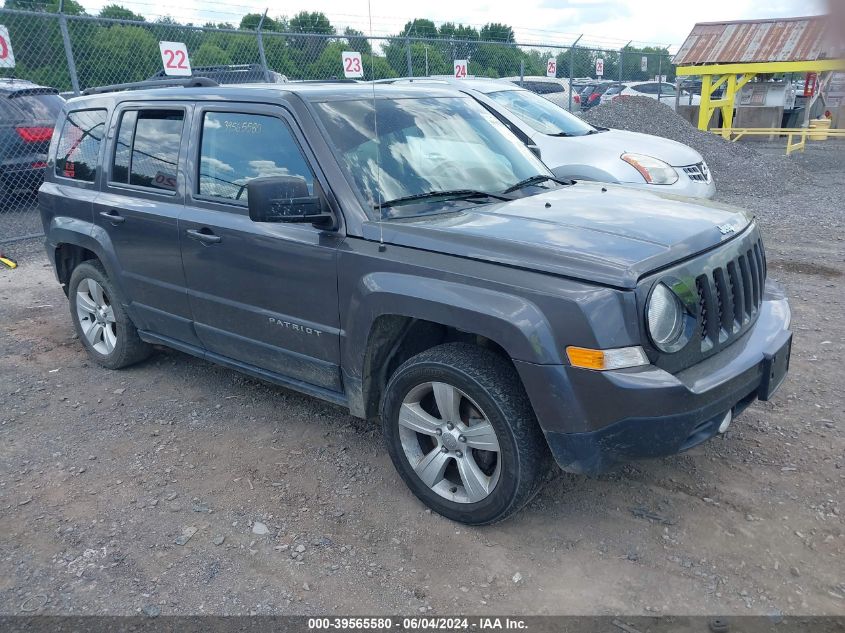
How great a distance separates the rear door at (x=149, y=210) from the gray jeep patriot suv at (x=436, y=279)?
2 cm

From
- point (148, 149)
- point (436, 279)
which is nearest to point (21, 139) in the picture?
point (148, 149)

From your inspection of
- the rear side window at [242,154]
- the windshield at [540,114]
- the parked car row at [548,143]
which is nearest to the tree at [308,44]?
Answer: the parked car row at [548,143]

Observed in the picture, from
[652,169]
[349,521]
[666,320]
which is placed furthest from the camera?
[652,169]

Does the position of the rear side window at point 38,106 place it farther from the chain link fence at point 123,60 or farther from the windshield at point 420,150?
the windshield at point 420,150

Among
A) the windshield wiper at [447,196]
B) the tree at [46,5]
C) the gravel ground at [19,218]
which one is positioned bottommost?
the gravel ground at [19,218]

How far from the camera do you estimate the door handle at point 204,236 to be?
158 inches

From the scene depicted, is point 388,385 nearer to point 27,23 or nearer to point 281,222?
point 281,222

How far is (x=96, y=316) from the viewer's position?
17.4 ft

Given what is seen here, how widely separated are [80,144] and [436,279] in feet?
11.0

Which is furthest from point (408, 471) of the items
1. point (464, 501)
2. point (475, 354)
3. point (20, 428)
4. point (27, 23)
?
point (27, 23)

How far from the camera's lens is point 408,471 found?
3.47 meters

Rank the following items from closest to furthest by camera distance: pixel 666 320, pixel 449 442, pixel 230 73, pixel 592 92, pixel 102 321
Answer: pixel 666 320, pixel 449 442, pixel 102 321, pixel 230 73, pixel 592 92

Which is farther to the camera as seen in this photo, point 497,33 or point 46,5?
point 497,33

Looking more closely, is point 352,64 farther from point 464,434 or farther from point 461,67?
point 464,434
